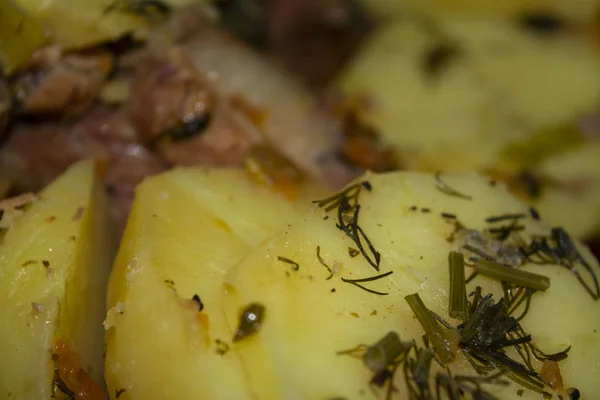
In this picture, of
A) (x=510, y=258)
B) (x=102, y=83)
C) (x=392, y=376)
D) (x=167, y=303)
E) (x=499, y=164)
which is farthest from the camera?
(x=499, y=164)

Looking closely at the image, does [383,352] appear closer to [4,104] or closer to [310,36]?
[4,104]

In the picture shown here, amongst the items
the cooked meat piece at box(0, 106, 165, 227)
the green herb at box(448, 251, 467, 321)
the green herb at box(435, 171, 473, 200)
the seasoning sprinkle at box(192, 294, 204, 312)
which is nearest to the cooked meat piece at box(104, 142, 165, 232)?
the cooked meat piece at box(0, 106, 165, 227)

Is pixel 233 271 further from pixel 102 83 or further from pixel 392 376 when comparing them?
pixel 102 83

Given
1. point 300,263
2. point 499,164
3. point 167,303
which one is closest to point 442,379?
point 300,263

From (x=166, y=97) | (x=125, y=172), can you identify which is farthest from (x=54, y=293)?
(x=166, y=97)

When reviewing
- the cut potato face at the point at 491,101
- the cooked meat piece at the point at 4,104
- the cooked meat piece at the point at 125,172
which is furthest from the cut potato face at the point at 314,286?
the cut potato face at the point at 491,101

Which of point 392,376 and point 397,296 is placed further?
point 397,296

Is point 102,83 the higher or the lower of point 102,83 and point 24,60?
the lower
